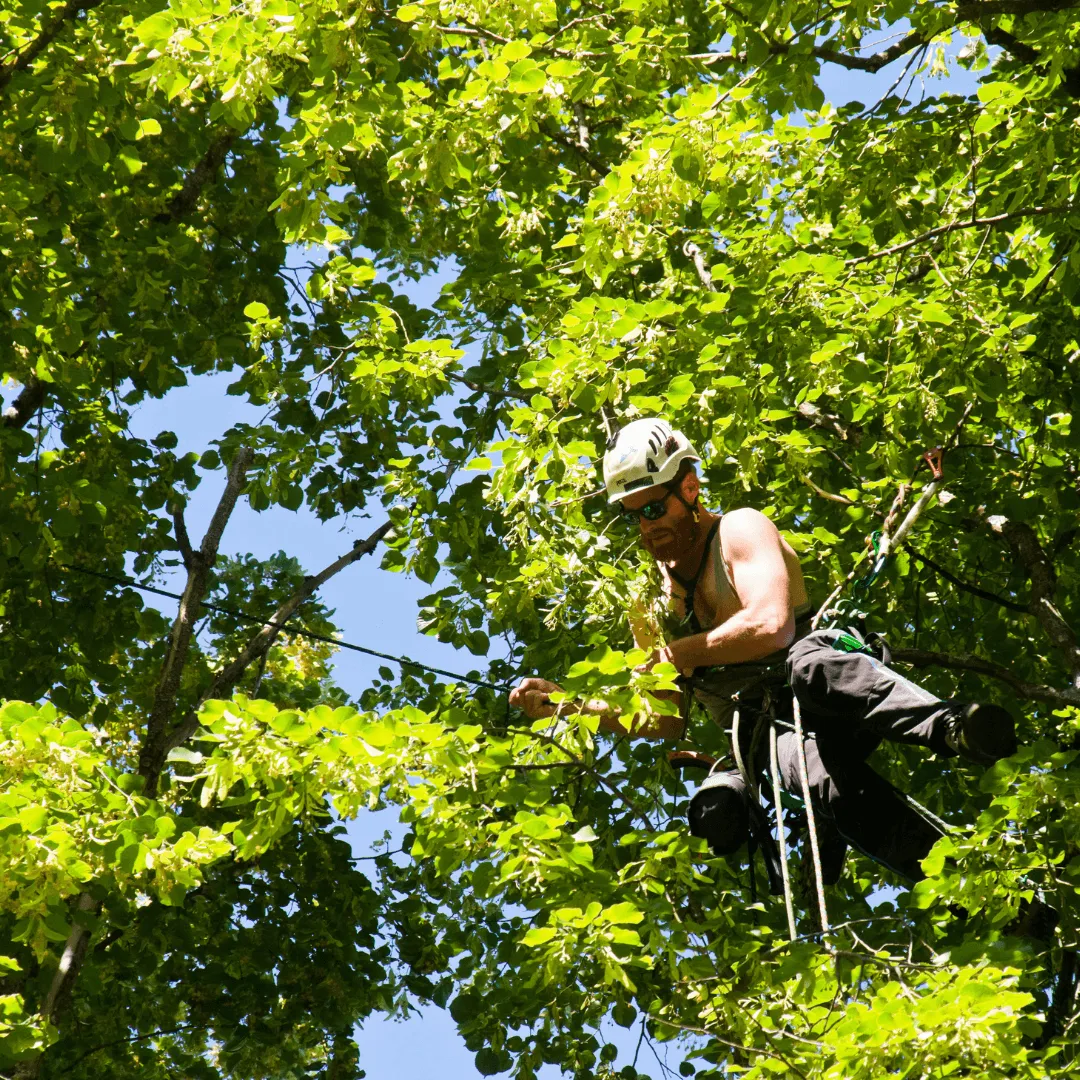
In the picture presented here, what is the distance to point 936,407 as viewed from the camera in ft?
17.7

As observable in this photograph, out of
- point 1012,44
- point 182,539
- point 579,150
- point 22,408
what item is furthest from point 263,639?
point 1012,44

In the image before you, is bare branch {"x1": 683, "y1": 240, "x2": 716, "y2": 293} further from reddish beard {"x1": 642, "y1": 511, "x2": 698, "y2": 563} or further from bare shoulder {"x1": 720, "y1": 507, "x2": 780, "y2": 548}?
bare shoulder {"x1": 720, "y1": 507, "x2": 780, "y2": 548}

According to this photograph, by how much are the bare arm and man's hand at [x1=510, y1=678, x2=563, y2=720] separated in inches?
16.3

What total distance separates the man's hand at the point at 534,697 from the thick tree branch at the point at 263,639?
322cm

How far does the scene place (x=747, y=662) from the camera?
15.6 ft

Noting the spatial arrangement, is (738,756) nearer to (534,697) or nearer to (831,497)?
(534,697)

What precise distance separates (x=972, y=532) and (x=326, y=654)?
19.7ft

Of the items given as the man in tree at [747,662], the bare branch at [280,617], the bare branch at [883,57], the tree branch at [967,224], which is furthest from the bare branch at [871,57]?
the bare branch at [280,617]

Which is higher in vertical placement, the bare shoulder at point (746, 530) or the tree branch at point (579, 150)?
the tree branch at point (579, 150)

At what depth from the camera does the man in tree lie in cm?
441

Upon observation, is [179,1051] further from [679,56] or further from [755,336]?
[679,56]

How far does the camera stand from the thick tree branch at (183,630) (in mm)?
7949

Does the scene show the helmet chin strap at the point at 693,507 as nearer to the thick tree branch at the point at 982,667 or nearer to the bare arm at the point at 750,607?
the bare arm at the point at 750,607

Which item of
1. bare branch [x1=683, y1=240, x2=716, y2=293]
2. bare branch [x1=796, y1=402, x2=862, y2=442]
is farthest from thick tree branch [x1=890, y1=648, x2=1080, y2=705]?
bare branch [x1=683, y1=240, x2=716, y2=293]
